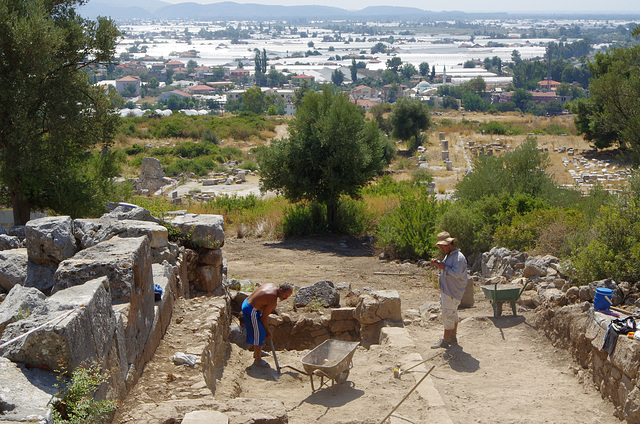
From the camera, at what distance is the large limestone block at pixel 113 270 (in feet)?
18.0

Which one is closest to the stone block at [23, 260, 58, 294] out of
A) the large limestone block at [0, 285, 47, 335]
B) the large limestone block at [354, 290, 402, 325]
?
the large limestone block at [0, 285, 47, 335]

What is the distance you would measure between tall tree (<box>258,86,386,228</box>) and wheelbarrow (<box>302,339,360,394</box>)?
10271mm

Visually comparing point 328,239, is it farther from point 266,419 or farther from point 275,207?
point 266,419

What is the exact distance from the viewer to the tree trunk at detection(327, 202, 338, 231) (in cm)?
1829

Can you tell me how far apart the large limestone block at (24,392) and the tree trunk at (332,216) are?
14572 mm

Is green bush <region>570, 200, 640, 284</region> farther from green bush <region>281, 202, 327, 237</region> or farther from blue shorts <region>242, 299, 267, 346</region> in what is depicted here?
green bush <region>281, 202, 327, 237</region>

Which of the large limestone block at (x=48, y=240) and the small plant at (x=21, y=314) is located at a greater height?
the small plant at (x=21, y=314)

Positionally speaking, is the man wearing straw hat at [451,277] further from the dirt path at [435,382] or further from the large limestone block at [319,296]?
the large limestone block at [319,296]

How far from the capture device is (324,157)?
17688 mm

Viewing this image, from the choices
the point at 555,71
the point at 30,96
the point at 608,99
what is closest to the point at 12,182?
the point at 30,96

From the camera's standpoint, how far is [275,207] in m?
19.8

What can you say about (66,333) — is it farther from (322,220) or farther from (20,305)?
(322,220)

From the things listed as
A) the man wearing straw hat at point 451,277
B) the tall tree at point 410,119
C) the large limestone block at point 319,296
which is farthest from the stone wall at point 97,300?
the tall tree at point 410,119

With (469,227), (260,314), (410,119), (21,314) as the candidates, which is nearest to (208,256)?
(260,314)
